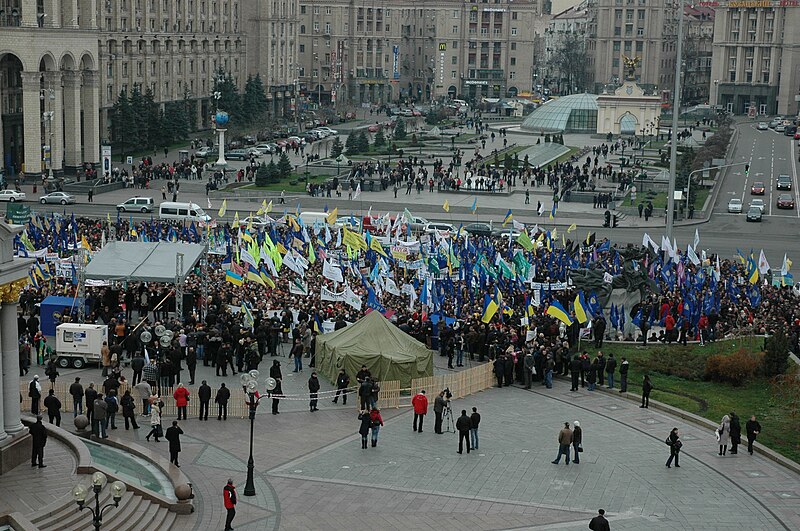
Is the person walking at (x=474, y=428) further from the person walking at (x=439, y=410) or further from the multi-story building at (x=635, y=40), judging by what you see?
the multi-story building at (x=635, y=40)

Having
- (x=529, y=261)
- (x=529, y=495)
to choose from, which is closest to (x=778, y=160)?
(x=529, y=261)

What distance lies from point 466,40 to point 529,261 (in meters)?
123

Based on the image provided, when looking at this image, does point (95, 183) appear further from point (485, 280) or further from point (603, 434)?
point (603, 434)

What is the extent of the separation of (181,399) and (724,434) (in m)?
12.5

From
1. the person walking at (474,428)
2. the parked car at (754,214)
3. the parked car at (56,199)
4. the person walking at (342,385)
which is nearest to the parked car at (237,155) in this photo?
the parked car at (56,199)

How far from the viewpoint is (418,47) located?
167 meters

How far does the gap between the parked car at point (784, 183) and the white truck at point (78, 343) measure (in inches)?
2304

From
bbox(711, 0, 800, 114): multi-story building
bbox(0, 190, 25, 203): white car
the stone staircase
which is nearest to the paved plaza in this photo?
the stone staircase

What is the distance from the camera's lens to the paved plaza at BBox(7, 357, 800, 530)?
23.9m

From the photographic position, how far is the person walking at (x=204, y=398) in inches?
1150

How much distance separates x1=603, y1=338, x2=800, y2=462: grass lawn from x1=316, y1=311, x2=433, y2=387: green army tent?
19.3 feet

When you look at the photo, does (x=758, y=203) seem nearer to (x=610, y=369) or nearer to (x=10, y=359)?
(x=610, y=369)

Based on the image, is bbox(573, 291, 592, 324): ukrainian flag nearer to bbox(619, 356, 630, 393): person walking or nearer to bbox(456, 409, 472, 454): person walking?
bbox(619, 356, 630, 393): person walking

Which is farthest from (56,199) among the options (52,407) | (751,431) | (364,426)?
(751,431)
